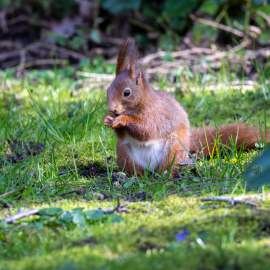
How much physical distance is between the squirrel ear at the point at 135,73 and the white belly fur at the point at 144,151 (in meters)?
0.45

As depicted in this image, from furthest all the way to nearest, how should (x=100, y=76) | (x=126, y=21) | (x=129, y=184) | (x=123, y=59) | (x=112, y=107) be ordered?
(x=126, y=21) < (x=100, y=76) < (x=123, y=59) < (x=112, y=107) < (x=129, y=184)

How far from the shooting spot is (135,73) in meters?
2.77

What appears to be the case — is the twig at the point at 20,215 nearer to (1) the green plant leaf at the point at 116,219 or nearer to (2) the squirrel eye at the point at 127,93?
(1) the green plant leaf at the point at 116,219

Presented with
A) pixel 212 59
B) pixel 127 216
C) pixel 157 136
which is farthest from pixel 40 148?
pixel 212 59

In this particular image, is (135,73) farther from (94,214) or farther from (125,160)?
(94,214)

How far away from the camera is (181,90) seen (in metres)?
4.45

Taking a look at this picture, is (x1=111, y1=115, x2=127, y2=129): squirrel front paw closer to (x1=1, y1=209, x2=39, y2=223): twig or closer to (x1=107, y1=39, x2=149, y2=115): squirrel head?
(x1=107, y1=39, x2=149, y2=115): squirrel head

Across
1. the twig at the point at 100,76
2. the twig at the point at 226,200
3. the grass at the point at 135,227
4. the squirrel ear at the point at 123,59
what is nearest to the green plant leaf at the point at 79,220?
→ the grass at the point at 135,227

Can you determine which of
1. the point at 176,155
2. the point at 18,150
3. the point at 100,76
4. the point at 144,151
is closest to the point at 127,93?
the point at 144,151

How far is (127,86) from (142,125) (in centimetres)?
32

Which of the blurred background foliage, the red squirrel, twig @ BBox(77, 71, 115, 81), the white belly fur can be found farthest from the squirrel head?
the blurred background foliage

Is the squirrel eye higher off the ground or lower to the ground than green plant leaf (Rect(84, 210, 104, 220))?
higher

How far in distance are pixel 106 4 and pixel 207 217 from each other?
5.58 meters

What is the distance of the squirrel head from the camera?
2.65 m
